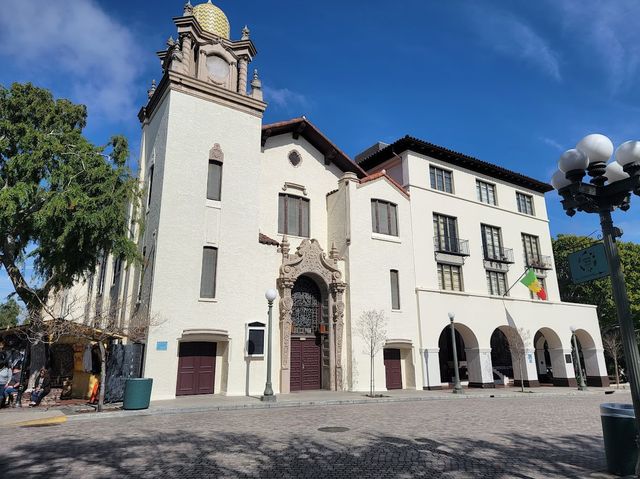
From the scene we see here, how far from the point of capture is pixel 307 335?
23.8 metres

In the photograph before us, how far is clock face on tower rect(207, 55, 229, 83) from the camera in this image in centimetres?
2450

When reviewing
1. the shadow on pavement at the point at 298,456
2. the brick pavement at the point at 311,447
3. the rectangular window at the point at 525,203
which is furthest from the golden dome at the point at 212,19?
the rectangular window at the point at 525,203

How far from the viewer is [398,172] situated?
2988cm

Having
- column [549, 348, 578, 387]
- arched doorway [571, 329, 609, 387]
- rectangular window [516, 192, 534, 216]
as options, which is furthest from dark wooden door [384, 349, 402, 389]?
rectangular window [516, 192, 534, 216]

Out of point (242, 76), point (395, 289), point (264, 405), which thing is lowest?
point (264, 405)

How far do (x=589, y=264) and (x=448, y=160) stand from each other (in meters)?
25.5

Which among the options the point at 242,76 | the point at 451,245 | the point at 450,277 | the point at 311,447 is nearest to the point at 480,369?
the point at 450,277

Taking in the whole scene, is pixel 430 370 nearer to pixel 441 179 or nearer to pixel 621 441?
pixel 441 179

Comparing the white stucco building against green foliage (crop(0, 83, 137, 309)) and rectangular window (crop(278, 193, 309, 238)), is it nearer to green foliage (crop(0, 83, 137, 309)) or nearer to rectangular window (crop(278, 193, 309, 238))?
rectangular window (crop(278, 193, 309, 238))

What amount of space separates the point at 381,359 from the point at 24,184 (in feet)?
59.2

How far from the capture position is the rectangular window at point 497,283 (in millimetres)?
30844

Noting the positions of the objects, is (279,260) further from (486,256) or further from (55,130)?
(486,256)

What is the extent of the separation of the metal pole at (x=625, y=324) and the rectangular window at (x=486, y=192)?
27.4 meters

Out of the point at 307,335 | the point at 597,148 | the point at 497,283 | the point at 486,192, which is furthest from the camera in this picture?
the point at 486,192
